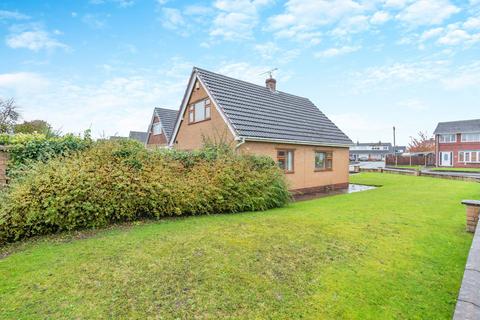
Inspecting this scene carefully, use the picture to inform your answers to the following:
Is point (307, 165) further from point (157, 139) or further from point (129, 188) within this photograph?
point (157, 139)

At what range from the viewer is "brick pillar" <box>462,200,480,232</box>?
20.3 feet

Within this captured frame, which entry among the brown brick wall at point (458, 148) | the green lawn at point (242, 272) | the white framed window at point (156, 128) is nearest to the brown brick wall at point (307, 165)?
the green lawn at point (242, 272)

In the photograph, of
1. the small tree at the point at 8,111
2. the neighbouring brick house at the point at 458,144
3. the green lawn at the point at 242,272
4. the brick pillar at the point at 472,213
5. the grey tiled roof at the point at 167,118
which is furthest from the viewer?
the neighbouring brick house at the point at 458,144

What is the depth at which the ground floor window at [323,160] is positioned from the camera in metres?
15.6

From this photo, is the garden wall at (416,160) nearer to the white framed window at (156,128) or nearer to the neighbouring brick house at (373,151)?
the neighbouring brick house at (373,151)

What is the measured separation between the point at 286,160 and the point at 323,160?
349 cm

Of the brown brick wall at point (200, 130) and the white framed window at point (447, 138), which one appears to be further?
the white framed window at point (447, 138)

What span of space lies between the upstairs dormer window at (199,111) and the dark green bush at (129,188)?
16.6ft

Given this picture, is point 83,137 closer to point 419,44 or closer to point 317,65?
point 317,65

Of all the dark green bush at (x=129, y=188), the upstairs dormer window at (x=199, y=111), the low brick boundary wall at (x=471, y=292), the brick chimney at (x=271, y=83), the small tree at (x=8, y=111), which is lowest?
the low brick boundary wall at (x=471, y=292)

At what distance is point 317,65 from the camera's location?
17422 mm

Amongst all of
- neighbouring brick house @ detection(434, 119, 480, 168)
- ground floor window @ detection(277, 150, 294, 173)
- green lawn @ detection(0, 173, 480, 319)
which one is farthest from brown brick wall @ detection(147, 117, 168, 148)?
neighbouring brick house @ detection(434, 119, 480, 168)

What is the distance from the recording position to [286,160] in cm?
1388

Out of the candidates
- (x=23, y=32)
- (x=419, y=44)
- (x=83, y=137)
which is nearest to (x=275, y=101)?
(x=419, y=44)
